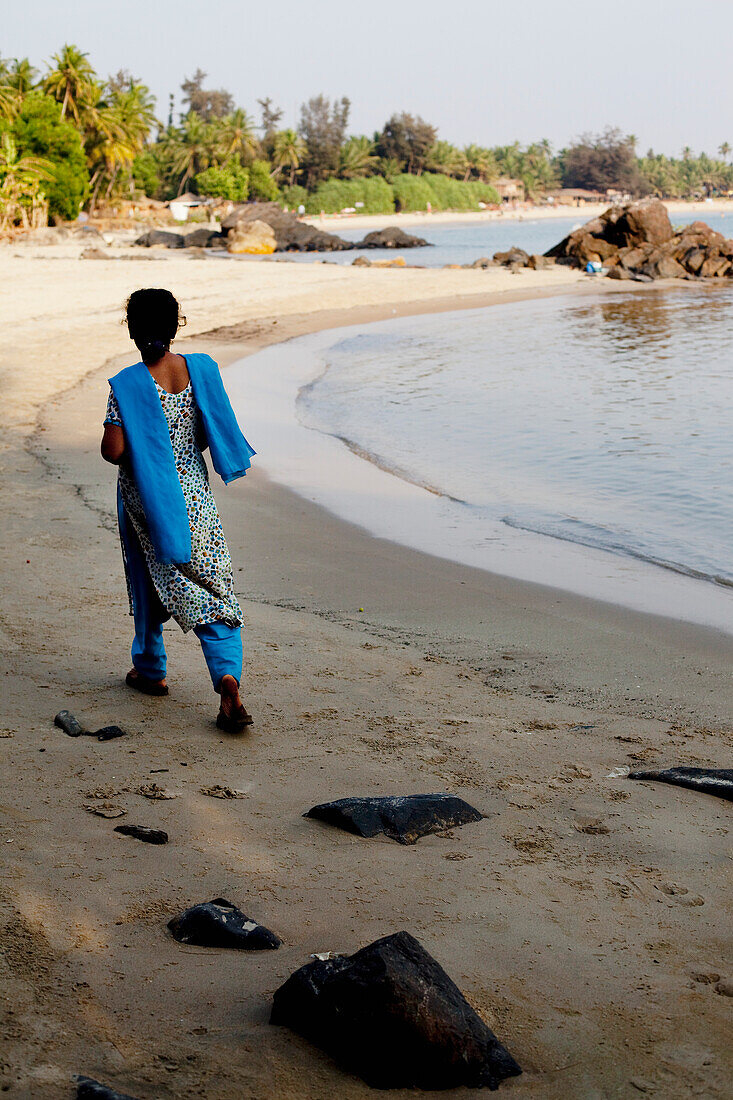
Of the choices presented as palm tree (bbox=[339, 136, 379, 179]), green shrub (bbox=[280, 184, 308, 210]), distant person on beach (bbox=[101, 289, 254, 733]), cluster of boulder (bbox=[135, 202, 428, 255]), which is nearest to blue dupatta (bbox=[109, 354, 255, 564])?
distant person on beach (bbox=[101, 289, 254, 733])

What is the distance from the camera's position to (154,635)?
3887 millimetres

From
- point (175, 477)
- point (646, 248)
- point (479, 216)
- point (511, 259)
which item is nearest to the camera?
point (175, 477)

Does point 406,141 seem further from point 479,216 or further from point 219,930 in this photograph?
point 219,930

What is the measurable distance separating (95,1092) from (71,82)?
70.1 meters

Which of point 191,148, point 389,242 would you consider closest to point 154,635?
A: point 389,242

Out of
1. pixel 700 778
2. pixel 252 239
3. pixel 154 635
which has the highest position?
pixel 252 239

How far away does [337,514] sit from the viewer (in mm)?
7727

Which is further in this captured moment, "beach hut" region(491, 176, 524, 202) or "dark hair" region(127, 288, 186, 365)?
"beach hut" region(491, 176, 524, 202)

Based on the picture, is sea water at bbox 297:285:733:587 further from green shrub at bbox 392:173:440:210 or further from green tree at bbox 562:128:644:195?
green tree at bbox 562:128:644:195

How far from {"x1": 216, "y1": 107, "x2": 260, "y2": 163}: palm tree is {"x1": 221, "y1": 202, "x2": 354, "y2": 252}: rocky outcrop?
80.6 feet

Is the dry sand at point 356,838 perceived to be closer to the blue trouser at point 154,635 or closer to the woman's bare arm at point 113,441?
the blue trouser at point 154,635

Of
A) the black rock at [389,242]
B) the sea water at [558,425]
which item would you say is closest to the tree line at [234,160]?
the black rock at [389,242]

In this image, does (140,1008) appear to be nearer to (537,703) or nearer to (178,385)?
(178,385)

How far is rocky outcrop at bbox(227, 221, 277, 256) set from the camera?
58469mm
